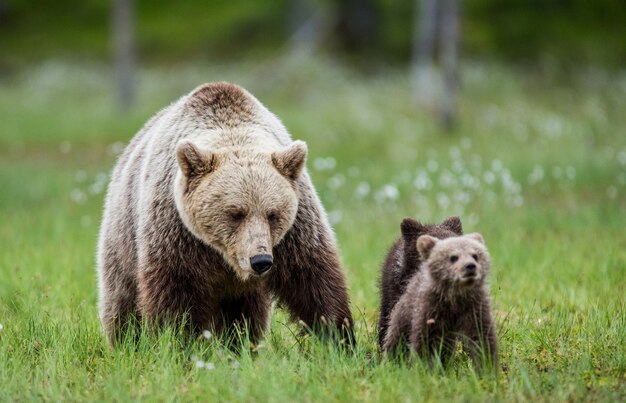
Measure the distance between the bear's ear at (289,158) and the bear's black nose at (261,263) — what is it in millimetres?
660

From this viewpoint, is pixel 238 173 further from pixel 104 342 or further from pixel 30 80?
pixel 30 80

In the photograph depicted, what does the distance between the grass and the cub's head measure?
1.60 feet

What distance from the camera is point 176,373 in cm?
469

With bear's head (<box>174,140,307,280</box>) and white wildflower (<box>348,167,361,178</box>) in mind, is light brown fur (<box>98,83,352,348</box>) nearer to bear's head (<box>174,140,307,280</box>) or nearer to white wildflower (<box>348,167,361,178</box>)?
bear's head (<box>174,140,307,280</box>)

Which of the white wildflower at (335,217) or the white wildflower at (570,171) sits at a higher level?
the white wildflower at (570,171)

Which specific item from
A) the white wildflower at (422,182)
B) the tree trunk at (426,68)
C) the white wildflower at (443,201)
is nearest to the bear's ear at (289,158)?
the white wildflower at (443,201)

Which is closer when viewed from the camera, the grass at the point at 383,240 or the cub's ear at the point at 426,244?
the grass at the point at 383,240

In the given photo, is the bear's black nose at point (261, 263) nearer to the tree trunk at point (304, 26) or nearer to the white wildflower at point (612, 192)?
the white wildflower at point (612, 192)

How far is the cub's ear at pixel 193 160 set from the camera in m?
5.03

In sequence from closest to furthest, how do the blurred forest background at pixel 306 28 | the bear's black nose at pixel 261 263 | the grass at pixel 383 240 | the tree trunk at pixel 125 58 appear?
the grass at pixel 383 240 → the bear's black nose at pixel 261 263 → the tree trunk at pixel 125 58 → the blurred forest background at pixel 306 28

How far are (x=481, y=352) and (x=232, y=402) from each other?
4.27 ft

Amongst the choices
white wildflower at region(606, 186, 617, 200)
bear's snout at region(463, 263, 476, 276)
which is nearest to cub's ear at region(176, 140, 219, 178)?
bear's snout at region(463, 263, 476, 276)

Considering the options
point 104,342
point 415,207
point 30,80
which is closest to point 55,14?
point 30,80

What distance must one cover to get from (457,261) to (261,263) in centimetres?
107
